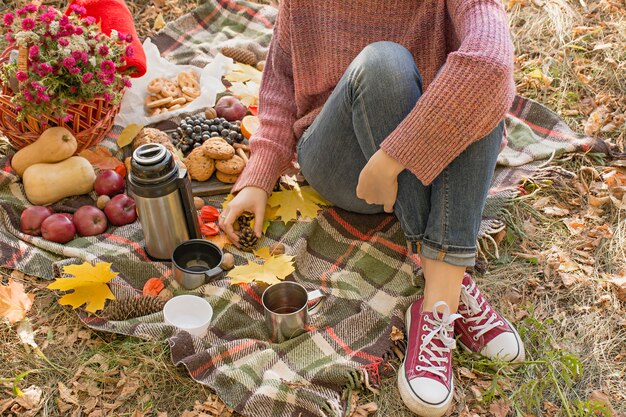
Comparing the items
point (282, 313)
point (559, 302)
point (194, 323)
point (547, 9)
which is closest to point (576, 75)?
point (547, 9)

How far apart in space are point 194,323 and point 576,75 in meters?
2.36

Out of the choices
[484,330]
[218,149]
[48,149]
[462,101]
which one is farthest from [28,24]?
[484,330]

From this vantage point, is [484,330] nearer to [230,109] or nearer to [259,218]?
[259,218]

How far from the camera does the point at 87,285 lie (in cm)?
208

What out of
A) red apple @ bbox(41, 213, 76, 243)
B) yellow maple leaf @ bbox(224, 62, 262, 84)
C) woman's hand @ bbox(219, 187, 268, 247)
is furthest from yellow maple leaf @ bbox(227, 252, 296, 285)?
yellow maple leaf @ bbox(224, 62, 262, 84)

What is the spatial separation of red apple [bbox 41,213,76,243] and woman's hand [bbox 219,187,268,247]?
559 mm

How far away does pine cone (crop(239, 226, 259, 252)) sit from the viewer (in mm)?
2287

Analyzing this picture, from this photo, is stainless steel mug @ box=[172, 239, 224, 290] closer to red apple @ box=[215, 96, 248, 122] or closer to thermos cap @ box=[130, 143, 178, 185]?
thermos cap @ box=[130, 143, 178, 185]

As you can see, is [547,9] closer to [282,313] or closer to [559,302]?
[559,302]

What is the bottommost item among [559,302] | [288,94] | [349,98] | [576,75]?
[559,302]

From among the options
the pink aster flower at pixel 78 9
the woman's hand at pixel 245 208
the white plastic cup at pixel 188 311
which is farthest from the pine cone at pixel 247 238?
the pink aster flower at pixel 78 9

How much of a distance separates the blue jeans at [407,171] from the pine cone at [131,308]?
85 centimetres

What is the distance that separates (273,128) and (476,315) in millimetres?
990

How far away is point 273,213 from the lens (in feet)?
8.04
